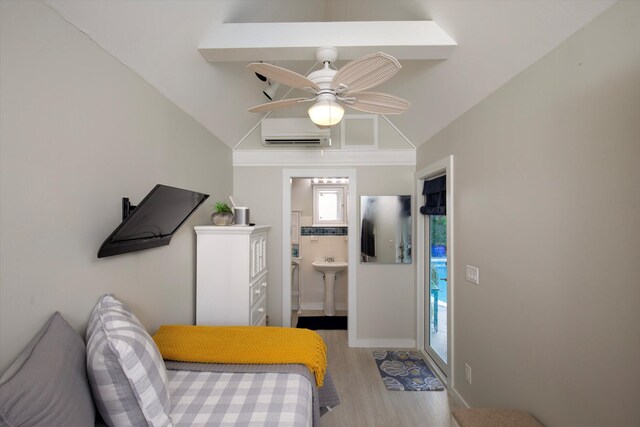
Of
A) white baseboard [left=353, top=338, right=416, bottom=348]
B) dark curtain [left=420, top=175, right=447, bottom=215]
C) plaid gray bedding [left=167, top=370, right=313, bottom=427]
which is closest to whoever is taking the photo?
plaid gray bedding [left=167, top=370, right=313, bottom=427]

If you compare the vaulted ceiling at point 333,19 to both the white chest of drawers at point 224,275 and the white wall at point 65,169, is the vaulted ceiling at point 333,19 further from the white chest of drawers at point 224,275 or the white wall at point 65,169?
the white chest of drawers at point 224,275

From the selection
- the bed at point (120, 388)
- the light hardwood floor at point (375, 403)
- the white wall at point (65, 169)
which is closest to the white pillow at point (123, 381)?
the bed at point (120, 388)

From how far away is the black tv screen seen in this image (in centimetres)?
131

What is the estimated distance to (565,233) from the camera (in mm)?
1292

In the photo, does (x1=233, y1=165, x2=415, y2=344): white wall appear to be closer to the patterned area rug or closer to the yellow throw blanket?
the patterned area rug

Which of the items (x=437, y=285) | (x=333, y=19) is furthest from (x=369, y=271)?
(x=333, y=19)

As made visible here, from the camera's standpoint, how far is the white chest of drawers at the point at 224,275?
232 cm

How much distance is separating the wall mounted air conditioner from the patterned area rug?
245 centimetres

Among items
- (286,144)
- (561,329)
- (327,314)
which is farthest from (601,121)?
(327,314)

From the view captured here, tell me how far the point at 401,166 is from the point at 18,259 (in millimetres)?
3224

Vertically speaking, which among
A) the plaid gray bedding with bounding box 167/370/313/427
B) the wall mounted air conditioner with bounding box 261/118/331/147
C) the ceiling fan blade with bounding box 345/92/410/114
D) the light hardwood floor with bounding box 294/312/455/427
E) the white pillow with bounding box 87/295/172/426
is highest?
the wall mounted air conditioner with bounding box 261/118/331/147

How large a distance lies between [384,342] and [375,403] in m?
1.06

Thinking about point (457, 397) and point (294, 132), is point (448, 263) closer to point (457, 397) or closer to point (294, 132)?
point (457, 397)

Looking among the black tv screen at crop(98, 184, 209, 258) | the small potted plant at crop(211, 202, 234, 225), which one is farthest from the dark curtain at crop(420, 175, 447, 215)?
the black tv screen at crop(98, 184, 209, 258)
